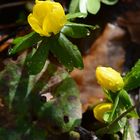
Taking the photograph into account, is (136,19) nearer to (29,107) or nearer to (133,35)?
(133,35)

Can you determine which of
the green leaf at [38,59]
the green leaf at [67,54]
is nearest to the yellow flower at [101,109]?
the green leaf at [67,54]

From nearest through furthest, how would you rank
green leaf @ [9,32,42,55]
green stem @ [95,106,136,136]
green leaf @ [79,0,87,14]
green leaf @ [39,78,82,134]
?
green stem @ [95,106,136,136] → green leaf @ [9,32,42,55] → green leaf @ [39,78,82,134] → green leaf @ [79,0,87,14]

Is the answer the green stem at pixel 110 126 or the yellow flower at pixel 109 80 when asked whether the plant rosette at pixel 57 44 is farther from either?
the green stem at pixel 110 126

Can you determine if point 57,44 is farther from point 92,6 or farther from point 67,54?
point 92,6

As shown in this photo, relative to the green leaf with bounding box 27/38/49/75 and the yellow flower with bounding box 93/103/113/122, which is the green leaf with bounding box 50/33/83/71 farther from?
the yellow flower with bounding box 93/103/113/122

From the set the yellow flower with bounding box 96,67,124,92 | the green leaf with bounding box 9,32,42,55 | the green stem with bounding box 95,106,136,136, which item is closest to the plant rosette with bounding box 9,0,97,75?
the green leaf with bounding box 9,32,42,55

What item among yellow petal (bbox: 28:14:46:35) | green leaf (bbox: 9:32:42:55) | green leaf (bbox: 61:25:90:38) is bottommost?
green leaf (bbox: 9:32:42:55)
